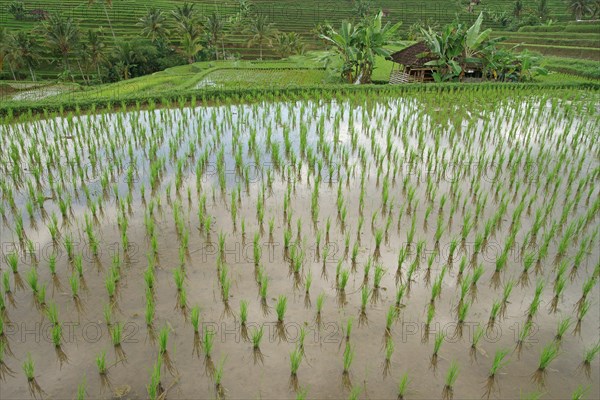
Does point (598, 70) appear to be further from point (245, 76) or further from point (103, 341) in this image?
point (103, 341)

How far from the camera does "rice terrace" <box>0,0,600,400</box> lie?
2.31 m

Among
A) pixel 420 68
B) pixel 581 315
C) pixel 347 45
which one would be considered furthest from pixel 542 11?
pixel 581 315

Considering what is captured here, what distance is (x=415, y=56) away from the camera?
12297mm

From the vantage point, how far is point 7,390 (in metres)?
2.17

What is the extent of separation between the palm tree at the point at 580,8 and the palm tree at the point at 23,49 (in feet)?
128

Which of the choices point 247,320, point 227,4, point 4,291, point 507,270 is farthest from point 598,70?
point 227,4

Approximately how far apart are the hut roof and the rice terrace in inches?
177

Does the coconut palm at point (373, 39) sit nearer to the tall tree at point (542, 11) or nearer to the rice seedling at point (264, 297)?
the rice seedling at point (264, 297)

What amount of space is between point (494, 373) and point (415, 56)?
11.6 meters

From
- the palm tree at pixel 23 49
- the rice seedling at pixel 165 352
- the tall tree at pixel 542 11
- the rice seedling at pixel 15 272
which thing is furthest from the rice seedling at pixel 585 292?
the tall tree at pixel 542 11

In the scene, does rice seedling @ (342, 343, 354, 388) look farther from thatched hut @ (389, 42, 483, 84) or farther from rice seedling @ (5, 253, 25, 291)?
thatched hut @ (389, 42, 483, 84)

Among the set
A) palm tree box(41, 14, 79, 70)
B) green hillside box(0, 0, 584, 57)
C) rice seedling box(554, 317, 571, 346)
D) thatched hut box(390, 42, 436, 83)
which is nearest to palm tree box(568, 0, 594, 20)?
green hillside box(0, 0, 584, 57)

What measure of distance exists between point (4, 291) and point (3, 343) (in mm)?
659

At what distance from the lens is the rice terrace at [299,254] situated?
7.57 ft
